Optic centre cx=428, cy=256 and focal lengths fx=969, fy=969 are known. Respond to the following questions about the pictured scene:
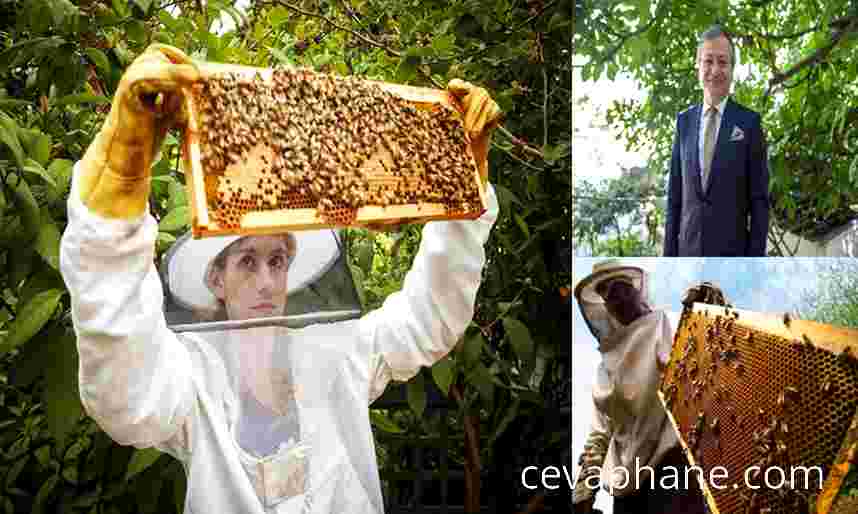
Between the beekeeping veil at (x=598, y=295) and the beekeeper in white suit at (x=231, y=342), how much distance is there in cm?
56

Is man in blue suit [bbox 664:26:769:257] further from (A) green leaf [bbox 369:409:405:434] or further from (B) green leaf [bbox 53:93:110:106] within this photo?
(B) green leaf [bbox 53:93:110:106]

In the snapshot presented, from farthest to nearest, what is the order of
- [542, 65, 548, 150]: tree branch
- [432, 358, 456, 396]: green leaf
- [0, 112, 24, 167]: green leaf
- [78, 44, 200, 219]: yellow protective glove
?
[542, 65, 548, 150]: tree branch < [432, 358, 456, 396]: green leaf < [0, 112, 24, 167]: green leaf < [78, 44, 200, 219]: yellow protective glove

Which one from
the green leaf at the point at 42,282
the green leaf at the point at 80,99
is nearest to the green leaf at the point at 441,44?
the green leaf at the point at 80,99

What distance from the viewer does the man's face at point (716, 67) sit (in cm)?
211

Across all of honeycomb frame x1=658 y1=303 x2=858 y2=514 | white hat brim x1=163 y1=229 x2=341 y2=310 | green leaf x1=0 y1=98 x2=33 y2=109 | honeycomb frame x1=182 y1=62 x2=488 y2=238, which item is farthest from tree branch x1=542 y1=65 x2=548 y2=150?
green leaf x1=0 y1=98 x2=33 y2=109

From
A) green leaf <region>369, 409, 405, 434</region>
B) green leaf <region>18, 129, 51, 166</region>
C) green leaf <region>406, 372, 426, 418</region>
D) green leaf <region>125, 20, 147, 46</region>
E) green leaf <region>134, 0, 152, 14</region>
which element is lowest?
green leaf <region>369, 409, 405, 434</region>

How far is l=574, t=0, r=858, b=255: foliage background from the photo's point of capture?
206 centimetres

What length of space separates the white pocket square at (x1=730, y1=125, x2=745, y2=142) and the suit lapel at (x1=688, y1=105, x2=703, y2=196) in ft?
0.24

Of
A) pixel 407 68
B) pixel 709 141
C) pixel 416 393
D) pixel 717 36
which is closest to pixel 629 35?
pixel 717 36

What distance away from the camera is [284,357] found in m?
1.56

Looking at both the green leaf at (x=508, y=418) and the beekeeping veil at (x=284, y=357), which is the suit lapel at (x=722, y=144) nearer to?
the green leaf at (x=508, y=418)

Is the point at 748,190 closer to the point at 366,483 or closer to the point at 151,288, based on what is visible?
the point at 366,483

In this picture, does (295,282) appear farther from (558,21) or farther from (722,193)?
(558,21)

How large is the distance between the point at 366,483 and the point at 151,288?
0.50 meters
